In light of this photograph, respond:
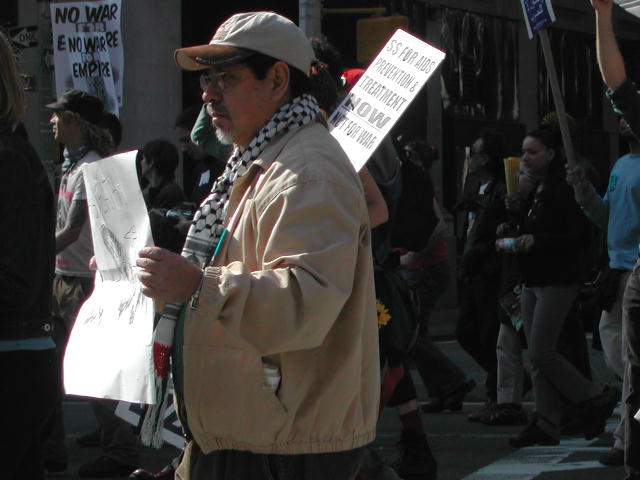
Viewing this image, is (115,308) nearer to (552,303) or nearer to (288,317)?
(288,317)

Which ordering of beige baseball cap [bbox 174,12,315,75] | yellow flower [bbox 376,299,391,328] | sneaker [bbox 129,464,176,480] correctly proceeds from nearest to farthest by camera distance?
beige baseball cap [bbox 174,12,315,75], sneaker [bbox 129,464,176,480], yellow flower [bbox 376,299,391,328]

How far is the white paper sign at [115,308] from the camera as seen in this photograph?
11.7ft

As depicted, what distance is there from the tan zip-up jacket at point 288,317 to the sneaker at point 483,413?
19.9ft

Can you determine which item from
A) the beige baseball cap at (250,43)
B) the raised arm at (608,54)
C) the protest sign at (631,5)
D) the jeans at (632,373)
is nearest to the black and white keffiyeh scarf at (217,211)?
the beige baseball cap at (250,43)

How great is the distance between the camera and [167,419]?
4.36m

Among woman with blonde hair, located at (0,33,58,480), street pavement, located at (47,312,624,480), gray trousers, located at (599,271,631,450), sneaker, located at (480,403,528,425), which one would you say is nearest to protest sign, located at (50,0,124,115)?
street pavement, located at (47,312,624,480)

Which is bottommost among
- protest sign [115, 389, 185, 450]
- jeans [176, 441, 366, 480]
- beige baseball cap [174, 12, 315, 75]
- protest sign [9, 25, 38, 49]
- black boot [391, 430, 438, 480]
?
Answer: black boot [391, 430, 438, 480]

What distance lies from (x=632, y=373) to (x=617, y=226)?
152 cm

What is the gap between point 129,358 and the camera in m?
3.57

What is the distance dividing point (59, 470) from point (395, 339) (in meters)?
2.20

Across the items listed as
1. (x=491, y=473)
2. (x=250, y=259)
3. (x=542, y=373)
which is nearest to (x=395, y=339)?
(x=491, y=473)

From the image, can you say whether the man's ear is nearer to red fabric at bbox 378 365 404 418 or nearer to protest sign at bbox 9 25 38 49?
red fabric at bbox 378 365 404 418

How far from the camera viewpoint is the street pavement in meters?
7.23

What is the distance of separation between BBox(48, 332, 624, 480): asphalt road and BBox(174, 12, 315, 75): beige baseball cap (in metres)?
4.19
